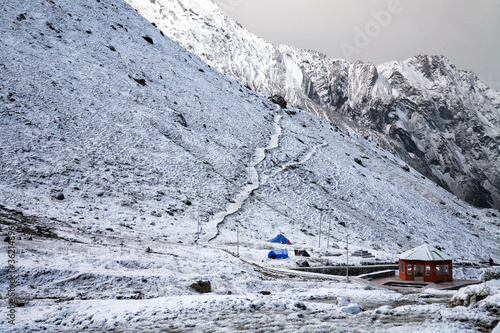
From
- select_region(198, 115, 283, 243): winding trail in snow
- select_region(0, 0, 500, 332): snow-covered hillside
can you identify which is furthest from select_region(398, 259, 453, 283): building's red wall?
select_region(198, 115, 283, 243): winding trail in snow

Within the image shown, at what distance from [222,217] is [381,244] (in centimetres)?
2368

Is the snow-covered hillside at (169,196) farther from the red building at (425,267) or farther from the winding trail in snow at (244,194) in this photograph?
the red building at (425,267)

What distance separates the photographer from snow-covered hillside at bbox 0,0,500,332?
14406 mm

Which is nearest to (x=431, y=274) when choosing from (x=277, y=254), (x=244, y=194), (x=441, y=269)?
(x=441, y=269)

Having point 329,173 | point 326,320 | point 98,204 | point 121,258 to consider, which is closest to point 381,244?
point 329,173

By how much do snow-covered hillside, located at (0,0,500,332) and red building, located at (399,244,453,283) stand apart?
24.8 feet

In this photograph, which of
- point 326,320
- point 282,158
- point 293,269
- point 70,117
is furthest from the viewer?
point 282,158

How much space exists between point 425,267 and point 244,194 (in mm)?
27776

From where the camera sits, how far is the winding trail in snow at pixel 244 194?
42369 millimetres

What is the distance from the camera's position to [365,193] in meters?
69.8

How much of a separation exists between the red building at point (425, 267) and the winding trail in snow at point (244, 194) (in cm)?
1905

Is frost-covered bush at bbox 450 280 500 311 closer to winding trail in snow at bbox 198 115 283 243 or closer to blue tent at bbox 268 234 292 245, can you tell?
winding trail in snow at bbox 198 115 283 243

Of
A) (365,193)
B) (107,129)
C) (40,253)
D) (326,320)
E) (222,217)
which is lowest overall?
(326,320)

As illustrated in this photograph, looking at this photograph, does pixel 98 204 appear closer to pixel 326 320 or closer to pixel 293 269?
pixel 293 269
